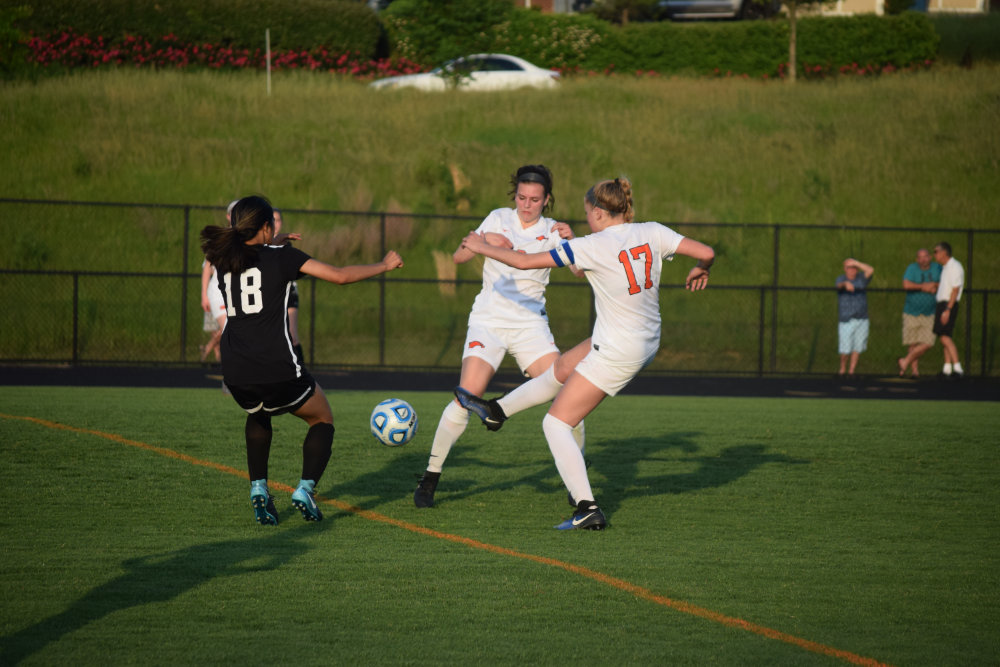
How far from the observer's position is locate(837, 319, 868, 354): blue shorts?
1802 centimetres

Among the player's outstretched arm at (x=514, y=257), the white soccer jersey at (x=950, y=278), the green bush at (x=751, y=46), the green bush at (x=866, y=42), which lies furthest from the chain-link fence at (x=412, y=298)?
the green bush at (x=866, y=42)

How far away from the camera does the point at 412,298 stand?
21328 mm

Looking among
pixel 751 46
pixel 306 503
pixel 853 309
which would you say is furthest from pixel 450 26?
pixel 306 503

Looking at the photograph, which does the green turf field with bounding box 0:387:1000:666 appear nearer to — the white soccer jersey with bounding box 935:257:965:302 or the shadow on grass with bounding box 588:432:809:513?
the shadow on grass with bounding box 588:432:809:513

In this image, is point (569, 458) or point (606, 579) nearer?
point (606, 579)

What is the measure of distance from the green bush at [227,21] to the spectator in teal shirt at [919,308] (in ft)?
67.9

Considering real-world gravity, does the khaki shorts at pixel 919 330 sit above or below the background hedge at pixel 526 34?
below

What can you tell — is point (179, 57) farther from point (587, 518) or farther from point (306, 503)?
point (587, 518)

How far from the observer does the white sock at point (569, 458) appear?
21.5 ft

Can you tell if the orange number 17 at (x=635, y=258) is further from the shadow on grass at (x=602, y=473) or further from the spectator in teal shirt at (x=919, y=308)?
the spectator in teal shirt at (x=919, y=308)

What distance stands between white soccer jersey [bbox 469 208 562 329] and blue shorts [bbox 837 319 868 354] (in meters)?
11.7

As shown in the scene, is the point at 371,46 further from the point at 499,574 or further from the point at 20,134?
the point at 499,574

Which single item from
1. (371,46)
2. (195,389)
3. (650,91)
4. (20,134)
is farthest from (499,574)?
(371,46)

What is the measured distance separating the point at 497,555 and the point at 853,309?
13480 mm
